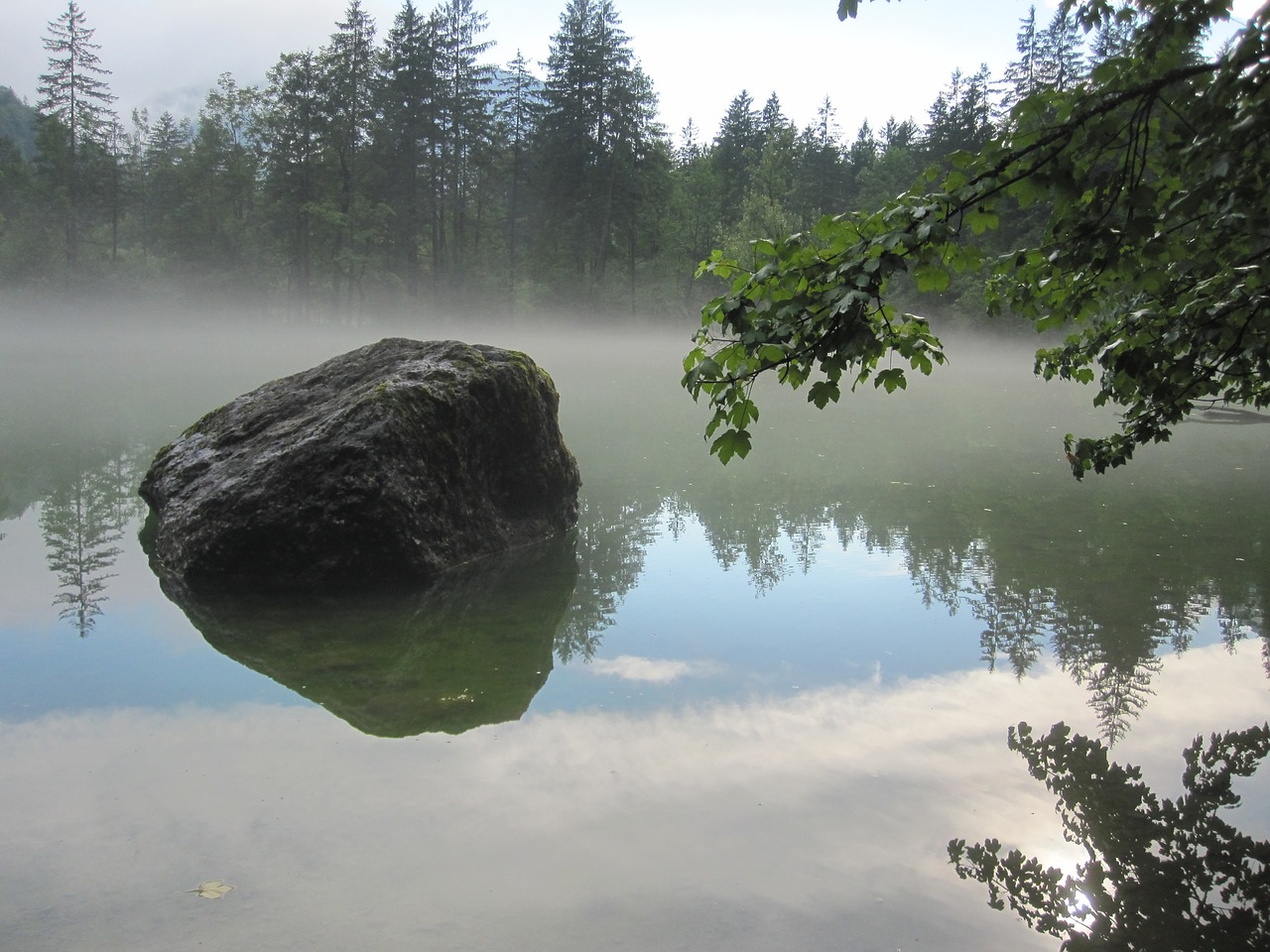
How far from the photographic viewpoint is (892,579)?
712cm

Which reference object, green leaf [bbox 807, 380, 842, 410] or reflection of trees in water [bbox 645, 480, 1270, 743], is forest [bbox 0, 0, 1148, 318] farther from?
green leaf [bbox 807, 380, 842, 410]

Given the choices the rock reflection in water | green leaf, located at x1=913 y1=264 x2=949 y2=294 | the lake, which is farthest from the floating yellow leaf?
green leaf, located at x1=913 y1=264 x2=949 y2=294

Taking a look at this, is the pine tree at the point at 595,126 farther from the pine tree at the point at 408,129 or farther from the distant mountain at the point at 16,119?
the distant mountain at the point at 16,119

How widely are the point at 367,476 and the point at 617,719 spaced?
322 centimetres

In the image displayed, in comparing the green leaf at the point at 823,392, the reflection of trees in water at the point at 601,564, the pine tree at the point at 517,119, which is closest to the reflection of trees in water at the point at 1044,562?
the reflection of trees in water at the point at 601,564

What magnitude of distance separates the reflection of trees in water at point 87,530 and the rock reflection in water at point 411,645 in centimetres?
61

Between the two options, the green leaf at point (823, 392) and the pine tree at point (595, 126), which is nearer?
the green leaf at point (823, 392)

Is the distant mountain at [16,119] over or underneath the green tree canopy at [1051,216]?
over

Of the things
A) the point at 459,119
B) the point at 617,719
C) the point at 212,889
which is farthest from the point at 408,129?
the point at 212,889

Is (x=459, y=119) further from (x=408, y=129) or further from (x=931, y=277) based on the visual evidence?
(x=931, y=277)

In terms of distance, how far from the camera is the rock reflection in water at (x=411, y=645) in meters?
4.62

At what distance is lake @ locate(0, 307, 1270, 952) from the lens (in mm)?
3053

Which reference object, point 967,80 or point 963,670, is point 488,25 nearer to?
point 967,80

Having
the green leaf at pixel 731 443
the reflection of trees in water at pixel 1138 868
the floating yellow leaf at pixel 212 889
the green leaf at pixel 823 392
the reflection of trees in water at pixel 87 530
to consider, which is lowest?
the reflection of trees in water at pixel 87 530
